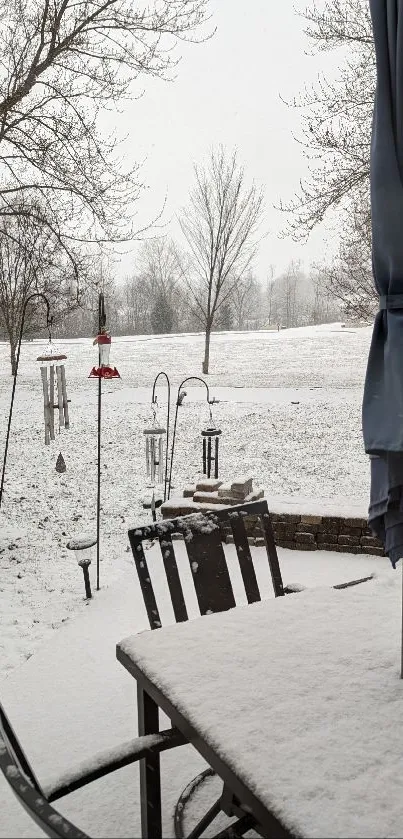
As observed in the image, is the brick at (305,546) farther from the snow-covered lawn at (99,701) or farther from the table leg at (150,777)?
the table leg at (150,777)

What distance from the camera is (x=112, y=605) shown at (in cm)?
398

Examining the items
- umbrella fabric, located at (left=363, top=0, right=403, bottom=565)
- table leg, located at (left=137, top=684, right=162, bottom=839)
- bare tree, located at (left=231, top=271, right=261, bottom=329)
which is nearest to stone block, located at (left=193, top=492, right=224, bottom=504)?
table leg, located at (left=137, top=684, right=162, bottom=839)

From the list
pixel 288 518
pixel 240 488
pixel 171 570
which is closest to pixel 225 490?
pixel 240 488

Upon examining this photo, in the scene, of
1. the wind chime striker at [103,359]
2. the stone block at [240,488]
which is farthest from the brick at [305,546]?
the wind chime striker at [103,359]

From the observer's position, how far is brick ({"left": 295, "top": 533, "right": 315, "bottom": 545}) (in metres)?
4.54

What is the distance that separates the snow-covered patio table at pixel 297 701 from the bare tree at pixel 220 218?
15.5 metres

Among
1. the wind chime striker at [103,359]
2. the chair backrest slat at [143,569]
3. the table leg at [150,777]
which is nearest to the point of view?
the table leg at [150,777]

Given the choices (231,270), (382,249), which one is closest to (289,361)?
(231,270)

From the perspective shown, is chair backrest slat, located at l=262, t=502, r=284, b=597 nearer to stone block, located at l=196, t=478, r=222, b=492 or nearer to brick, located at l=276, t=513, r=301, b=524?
brick, located at l=276, t=513, r=301, b=524

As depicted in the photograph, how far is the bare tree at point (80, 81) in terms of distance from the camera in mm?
6547

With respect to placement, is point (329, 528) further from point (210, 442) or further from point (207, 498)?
point (210, 442)

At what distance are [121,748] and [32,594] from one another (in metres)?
3.39

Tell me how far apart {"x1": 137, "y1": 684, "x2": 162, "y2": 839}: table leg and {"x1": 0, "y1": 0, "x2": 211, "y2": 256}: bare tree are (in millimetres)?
5992

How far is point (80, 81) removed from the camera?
6.88 m
